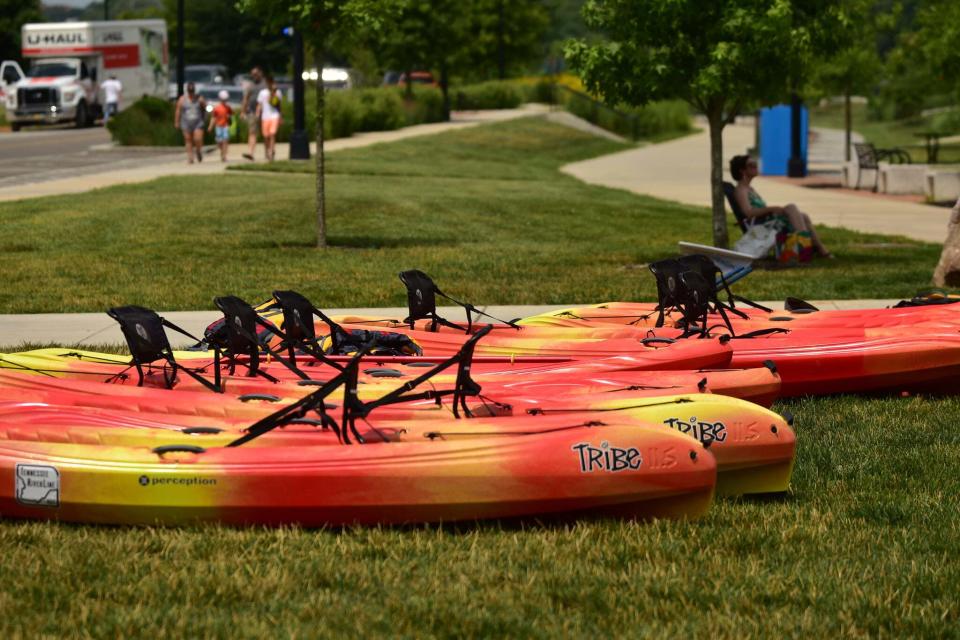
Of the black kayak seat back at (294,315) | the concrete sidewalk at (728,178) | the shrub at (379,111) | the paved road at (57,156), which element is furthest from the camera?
the shrub at (379,111)

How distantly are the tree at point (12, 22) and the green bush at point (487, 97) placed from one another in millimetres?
23605

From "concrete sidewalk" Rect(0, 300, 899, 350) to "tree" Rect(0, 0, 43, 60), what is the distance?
5841 centimetres

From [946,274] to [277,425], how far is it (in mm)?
8775

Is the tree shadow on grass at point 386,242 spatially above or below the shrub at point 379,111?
below

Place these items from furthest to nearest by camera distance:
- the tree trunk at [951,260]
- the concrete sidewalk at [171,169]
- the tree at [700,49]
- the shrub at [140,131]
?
1. the shrub at [140,131]
2. the concrete sidewalk at [171,169]
3. the tree at [700,49]
4. the tree trunk at [951,260]

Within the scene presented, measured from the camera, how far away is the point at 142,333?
7.73 metres

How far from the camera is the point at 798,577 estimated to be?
5.55m

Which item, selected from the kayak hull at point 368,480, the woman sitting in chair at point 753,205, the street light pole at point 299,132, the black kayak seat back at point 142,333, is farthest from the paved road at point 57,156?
the kayak hull at point 368,480

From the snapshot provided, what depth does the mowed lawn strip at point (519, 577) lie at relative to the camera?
5.06 m

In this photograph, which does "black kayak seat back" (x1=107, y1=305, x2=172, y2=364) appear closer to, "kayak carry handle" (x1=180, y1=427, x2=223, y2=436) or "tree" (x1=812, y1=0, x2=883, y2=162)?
"kayak carry handle" (x1=180, y1=427, x2=223, y2=436)

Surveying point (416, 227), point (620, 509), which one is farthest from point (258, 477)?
point (416, 227)

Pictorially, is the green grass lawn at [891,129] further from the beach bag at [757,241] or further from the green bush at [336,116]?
the beach bag at [757,241]

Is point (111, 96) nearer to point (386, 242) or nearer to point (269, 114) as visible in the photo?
point (269, 114)

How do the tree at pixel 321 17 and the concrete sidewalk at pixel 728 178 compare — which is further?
the concrete sidewalk at pixel 728 178
